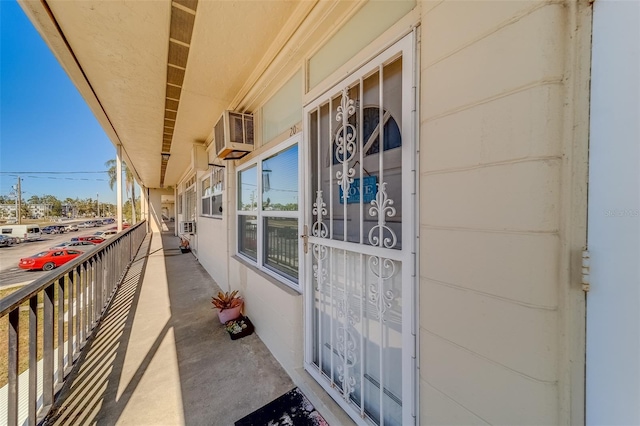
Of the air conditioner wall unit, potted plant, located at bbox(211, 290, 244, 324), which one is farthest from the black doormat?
the air conditioner wall unit

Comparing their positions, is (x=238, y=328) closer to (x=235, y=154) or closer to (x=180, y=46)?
(x=235, y=154)

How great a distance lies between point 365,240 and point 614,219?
0.93 meters

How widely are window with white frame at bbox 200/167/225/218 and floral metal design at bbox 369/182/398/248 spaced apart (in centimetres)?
345

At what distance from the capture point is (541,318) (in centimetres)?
68

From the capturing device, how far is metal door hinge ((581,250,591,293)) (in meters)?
0.67

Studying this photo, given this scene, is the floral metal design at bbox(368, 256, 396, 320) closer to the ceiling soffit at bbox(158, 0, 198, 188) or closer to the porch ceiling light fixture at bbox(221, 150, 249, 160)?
the ceiling soffit at bbox(158, 0, 198, 188)

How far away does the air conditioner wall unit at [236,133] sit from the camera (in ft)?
8.90

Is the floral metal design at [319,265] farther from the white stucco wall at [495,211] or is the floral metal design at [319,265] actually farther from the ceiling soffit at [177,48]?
the ceiling soffit at [177,48]

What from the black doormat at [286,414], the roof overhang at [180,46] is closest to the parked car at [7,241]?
the roof overhang at [180,46]

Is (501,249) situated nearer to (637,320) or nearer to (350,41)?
(637,320)

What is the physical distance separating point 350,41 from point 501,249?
1.42m

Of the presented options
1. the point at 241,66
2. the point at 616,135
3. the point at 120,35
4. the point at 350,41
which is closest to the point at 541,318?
the point at 616,135

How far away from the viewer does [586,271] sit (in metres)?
0.67

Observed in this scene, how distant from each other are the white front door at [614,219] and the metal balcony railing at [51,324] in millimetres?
2378
